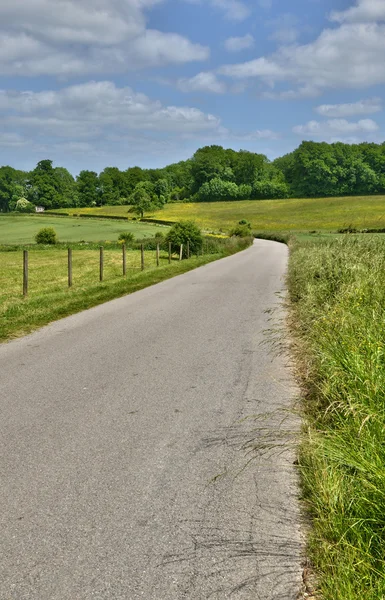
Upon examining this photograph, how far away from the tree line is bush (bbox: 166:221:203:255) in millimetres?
90412

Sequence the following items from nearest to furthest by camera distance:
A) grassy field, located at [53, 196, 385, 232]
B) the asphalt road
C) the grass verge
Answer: the asphalt road → the grass verge → grassy field, located at [53, 196, 385, 232]

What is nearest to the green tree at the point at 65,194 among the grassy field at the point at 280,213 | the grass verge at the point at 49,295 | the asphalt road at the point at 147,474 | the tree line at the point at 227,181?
the tree line at the point at 227,181

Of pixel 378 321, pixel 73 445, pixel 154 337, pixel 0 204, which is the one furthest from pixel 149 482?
pixel 0 204

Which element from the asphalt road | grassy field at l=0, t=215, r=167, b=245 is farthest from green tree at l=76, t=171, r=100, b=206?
the asphalt road

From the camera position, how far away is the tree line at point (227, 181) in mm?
130500

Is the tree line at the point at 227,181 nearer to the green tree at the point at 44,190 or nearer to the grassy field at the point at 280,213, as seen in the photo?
the green tree at the point at 44,190

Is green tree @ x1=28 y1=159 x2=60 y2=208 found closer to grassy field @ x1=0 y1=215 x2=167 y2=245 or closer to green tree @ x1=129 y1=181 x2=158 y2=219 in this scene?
green tree @ x1=129 y1=181 x2=158 y2=219

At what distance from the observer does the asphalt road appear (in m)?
2.71

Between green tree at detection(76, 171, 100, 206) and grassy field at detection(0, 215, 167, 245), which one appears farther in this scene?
green tree at detection(76, 171, 100, 206)

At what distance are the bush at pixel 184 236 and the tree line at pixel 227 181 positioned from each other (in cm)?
9041

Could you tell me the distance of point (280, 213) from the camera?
105 m

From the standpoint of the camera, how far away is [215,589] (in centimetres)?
→ 259

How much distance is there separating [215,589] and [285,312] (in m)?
9.33

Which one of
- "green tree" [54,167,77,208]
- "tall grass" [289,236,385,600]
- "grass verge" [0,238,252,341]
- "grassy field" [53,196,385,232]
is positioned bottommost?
"grass verge" [0,238,252,341]
